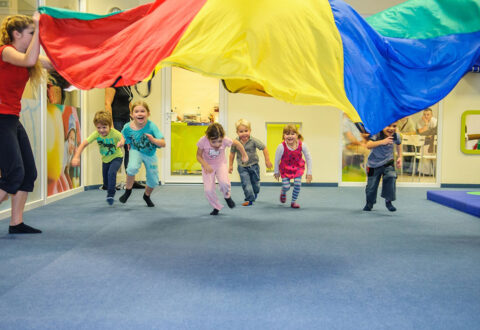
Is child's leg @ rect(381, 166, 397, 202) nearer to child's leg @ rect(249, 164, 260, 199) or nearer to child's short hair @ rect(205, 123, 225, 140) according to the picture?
child's leg @ rect(249, 164, 260, 199)

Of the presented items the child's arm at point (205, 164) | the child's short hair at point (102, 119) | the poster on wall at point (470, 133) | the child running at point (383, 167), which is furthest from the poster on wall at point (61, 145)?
the poster on wall at point (470, 133)

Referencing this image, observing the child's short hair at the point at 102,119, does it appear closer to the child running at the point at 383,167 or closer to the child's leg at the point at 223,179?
the child's leg at the point at 223,179

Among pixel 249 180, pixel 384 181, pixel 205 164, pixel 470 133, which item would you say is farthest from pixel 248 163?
pixel 470 133

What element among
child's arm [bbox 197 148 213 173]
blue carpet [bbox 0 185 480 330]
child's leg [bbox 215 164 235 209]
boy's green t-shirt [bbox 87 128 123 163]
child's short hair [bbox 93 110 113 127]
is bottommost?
blue carpet [bbox 0 185 480 330]

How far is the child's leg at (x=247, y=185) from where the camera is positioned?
4.67m

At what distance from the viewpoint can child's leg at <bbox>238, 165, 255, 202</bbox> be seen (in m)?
4.67

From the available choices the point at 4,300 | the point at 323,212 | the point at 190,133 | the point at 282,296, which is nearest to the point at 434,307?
the point at 282,296

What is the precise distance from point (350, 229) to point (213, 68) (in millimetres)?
1948

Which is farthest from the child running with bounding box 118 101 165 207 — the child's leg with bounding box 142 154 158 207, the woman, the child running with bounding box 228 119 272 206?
the woman

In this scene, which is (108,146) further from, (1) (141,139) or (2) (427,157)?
(2) (427,157)

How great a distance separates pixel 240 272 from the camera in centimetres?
220

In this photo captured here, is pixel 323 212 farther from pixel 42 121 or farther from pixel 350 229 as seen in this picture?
pixel 42 121

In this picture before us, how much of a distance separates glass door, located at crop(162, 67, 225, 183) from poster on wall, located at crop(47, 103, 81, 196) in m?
1.71

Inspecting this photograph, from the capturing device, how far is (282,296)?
1.86m
